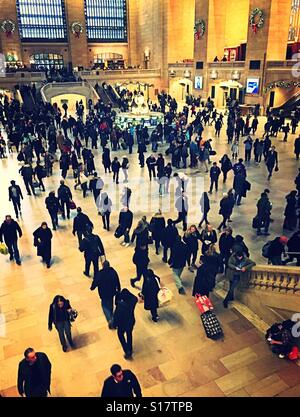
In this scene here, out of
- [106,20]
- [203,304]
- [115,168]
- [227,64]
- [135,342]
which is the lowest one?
[135,342]

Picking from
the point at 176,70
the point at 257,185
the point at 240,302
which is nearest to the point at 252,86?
the point at 176,70

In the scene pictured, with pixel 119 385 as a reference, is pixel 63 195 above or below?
above

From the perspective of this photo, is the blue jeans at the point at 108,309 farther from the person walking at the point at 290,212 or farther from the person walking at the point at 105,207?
the person walking at the point at 290,212

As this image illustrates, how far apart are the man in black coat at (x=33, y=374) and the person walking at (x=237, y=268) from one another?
3637mm

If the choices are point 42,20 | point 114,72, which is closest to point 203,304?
point 114,72

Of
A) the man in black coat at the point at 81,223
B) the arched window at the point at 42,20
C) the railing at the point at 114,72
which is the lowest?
the man in black coat at the point at 81,223

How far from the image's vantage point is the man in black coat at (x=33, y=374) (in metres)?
4.41

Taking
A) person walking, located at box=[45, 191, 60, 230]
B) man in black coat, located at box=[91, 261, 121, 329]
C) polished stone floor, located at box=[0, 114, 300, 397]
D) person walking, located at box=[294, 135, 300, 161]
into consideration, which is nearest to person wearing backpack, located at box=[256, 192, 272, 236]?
polished stone floor, located at box=[0, 114, 300, 397]

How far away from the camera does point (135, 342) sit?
20.2 feet

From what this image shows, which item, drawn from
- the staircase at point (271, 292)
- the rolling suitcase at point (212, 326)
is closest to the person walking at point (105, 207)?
the staircase at point (271, 292)

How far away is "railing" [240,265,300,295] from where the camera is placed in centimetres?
652

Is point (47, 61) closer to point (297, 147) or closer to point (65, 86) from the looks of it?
point (65, 86)

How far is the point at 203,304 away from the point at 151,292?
1037 millimetres

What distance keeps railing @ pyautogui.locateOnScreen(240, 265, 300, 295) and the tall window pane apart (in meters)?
45.3
